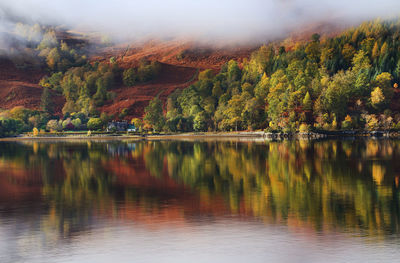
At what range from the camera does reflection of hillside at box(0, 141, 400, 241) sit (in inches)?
849

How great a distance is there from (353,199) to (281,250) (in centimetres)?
1078

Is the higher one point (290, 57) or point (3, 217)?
point (290, 57)

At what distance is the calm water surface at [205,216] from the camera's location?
16.4 meters

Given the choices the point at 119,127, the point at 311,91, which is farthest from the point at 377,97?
the point at 119,127

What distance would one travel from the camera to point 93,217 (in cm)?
2228

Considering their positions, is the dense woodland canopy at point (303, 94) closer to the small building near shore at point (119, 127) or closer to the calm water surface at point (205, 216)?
the small building near shore at point (119, 127)

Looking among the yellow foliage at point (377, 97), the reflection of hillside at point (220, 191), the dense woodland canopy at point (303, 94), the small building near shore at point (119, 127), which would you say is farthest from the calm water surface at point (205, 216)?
the small building near shore at point (119, 127)

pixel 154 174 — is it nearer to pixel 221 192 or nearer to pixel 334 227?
pixel 221 192

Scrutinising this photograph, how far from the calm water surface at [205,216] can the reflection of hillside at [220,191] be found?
0.07 meters

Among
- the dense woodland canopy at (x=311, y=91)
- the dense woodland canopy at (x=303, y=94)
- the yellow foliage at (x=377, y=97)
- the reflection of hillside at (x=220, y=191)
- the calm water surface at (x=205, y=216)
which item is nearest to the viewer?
the calm water surface at (x=205, y=216)

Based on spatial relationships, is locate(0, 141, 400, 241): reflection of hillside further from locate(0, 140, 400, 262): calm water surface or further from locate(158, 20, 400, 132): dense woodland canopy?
locate(158, 20, 400, 132): dense woodland canopy

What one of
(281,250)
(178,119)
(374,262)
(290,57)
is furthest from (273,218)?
(290,57)

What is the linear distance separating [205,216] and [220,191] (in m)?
7.38

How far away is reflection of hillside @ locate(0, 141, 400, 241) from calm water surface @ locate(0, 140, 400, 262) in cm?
7
